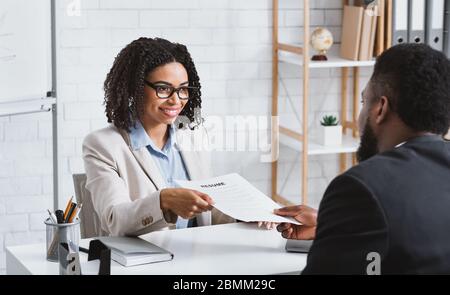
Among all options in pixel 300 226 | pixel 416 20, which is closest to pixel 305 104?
pixel 416 20

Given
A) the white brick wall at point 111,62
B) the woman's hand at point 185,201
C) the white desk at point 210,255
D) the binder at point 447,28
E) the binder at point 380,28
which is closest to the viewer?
the white desk at point 210,255

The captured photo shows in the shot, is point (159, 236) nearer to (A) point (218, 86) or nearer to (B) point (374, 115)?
(B) point (374, 115)

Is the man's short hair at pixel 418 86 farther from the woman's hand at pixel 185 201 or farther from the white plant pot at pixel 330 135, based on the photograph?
the white plant pot at pixel 330 135

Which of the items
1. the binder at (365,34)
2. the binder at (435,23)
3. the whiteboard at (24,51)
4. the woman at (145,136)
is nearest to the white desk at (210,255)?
the woman at (145,136)

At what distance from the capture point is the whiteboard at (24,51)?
3166 millimetres

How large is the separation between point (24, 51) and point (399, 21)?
180cm

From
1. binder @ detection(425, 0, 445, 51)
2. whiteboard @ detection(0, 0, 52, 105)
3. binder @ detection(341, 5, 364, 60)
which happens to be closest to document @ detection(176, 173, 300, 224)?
whiteboard @ detection(0, 0, 52, 105)

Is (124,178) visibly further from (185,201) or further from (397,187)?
(397,187)

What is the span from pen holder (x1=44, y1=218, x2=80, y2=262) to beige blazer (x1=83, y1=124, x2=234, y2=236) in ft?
0.68

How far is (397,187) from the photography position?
1475 mm

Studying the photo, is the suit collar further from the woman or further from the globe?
the globe

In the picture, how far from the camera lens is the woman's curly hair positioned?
252 cm

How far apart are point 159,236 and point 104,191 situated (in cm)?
25
